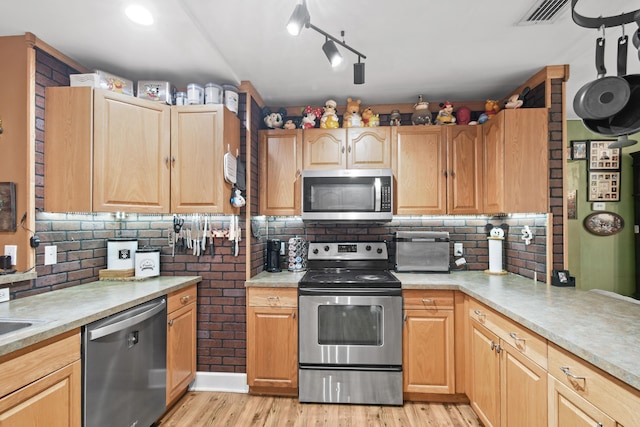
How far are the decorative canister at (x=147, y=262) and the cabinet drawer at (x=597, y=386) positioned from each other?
2452 mm

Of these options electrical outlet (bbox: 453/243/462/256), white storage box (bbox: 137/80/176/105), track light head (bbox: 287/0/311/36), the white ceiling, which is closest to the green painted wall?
the white ceiling

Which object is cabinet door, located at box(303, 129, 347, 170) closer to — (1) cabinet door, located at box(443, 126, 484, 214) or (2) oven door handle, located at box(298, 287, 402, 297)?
(1) cabinet door, located at box(443, 126, 484, 214)

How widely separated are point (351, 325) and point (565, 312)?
4.29 feet

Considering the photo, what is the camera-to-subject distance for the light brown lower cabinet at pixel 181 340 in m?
2.17

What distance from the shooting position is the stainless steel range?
2.33 meters

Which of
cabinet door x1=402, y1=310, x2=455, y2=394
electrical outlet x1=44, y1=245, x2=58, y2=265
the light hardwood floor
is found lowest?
the light hardwood floor

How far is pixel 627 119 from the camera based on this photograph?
1.32 meters

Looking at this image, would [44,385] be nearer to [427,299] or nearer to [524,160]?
[427,299]

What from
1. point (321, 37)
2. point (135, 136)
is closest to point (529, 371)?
point (321, 37)

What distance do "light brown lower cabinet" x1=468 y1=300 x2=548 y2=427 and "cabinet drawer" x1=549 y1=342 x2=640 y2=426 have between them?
11 centimetres

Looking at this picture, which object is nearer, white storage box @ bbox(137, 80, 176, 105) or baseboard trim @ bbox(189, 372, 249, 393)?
white storage box @ bbox(137, 80, 176, 105)

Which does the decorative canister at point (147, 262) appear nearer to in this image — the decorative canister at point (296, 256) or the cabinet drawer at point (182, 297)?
the cabinet drawer at point (182, 297)

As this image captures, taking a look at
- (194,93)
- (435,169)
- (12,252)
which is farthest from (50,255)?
(435,169)

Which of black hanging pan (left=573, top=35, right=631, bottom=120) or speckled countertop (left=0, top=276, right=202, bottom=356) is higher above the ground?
black hanging pan (left=573, top=35, right=631, bottom=120)
